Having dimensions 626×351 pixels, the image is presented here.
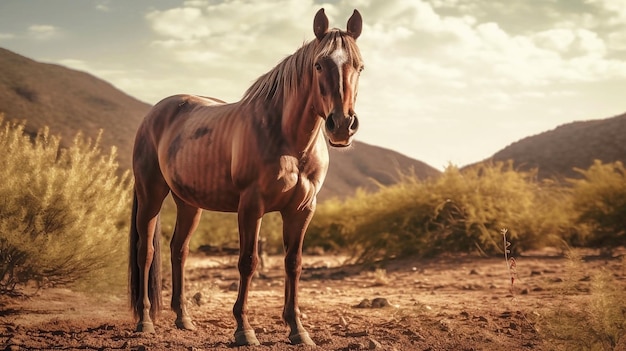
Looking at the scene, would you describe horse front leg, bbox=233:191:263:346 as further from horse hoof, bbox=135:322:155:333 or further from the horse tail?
the horse tail

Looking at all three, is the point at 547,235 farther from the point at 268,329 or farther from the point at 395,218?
the point at 268,329

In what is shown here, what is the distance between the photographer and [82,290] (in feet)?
22.7

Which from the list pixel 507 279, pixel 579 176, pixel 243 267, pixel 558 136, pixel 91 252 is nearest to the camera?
pixel 243 267

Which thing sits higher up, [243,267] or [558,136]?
[558,136]

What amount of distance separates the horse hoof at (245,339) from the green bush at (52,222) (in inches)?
118

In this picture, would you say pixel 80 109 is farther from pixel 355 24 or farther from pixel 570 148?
pixel 355 24

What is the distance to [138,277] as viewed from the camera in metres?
5.60

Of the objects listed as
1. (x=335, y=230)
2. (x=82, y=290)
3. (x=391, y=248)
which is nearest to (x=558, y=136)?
(x=335, y=230)

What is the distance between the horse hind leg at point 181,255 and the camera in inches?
215

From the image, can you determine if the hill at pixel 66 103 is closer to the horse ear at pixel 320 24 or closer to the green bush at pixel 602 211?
the green bush at pixel 602 211

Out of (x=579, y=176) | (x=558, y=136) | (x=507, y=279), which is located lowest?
(x=507, y=279)

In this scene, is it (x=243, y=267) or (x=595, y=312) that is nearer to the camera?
(x=595, y=312)

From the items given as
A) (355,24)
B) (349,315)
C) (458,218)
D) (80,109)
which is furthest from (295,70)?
(80,109)

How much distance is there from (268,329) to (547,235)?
30.0 feet
